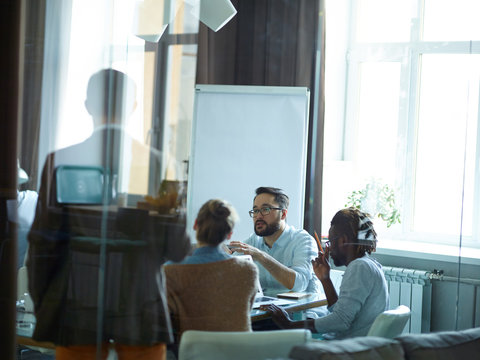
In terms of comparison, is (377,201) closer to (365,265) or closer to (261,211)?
(365,265)

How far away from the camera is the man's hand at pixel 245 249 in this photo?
2670 mm

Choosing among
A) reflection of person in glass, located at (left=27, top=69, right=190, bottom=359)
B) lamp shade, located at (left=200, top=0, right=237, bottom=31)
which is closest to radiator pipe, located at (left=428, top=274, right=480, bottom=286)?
reflection of person in glass, located at (left=27, top=69, right=190, bottom=359)

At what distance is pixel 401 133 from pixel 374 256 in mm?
644

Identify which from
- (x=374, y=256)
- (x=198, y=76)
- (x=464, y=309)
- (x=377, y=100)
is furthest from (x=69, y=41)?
(x=464, y=309)

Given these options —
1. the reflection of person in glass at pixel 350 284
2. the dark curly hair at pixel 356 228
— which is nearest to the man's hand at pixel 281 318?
the reflection of person in glass at pixel 350 284

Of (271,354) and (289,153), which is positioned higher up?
(289,153)

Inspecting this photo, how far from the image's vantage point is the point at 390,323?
293cm

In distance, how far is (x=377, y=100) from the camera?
3.33 m

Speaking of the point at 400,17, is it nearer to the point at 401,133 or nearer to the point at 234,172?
the point at 401,133

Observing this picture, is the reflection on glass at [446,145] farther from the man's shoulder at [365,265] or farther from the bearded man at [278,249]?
the bearded man at [278,249]

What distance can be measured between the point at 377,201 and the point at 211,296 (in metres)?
1.09

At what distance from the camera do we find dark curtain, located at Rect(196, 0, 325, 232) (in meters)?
3.22

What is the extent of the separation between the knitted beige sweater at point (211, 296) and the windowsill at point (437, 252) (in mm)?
937

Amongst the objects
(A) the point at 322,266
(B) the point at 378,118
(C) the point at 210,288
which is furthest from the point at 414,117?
(C) the point at 210,288
